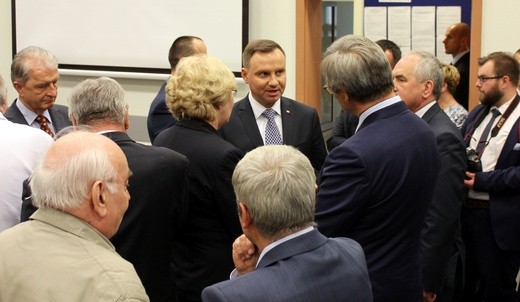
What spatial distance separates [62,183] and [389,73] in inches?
52.3

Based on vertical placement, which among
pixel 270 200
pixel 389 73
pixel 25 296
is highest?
pixel 389 73

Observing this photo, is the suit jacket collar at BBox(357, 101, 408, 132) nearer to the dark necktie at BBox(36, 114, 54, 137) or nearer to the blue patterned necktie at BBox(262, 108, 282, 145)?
the blue patterned necktie at BBox(262, 108, 282, 145)

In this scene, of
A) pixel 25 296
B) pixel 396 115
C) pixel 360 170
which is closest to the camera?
pixel 25 296

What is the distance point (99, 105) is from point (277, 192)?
1.10 m

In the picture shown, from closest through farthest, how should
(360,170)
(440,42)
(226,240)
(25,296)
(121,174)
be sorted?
(25,296), (121,174), (360,170), (226,240), (440,42)

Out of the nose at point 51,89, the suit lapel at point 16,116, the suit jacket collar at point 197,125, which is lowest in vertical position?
the suit lapel at point 16,116

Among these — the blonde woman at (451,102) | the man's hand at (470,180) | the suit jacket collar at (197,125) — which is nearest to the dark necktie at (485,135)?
the man's hand at (470,180)

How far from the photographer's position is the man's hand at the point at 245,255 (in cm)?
213

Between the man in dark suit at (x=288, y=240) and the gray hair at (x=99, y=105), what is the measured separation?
94 cm

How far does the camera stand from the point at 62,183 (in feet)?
6.49

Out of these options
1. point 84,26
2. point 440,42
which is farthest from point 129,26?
point 440,42

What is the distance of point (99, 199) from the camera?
6.57 ft

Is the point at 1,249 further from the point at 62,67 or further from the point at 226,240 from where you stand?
the point at 62,67

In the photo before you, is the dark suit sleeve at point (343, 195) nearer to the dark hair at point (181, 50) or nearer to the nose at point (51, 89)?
the nose at point (51, 89)
